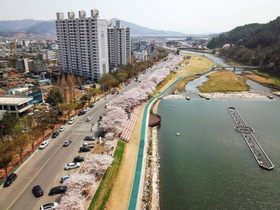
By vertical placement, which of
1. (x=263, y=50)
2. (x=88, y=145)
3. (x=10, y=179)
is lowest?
(x=10, y=179)

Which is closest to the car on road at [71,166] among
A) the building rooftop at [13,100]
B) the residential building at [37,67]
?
the building rooftop at [13,100]

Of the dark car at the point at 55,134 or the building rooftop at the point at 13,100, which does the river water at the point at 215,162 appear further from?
the building rooftop at the point at 13,100

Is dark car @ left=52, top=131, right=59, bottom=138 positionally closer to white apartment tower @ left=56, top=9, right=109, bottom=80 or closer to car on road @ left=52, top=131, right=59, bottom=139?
car on road @ left=52, top=131, right=59, bottom=139

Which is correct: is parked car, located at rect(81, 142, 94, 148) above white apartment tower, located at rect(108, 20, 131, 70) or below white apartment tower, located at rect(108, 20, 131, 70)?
below

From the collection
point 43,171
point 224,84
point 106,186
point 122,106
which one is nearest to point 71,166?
point 43,171

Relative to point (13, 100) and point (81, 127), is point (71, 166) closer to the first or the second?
point (81, 127)

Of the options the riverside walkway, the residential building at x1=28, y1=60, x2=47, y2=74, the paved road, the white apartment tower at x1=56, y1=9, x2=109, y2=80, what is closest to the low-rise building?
the paved road
